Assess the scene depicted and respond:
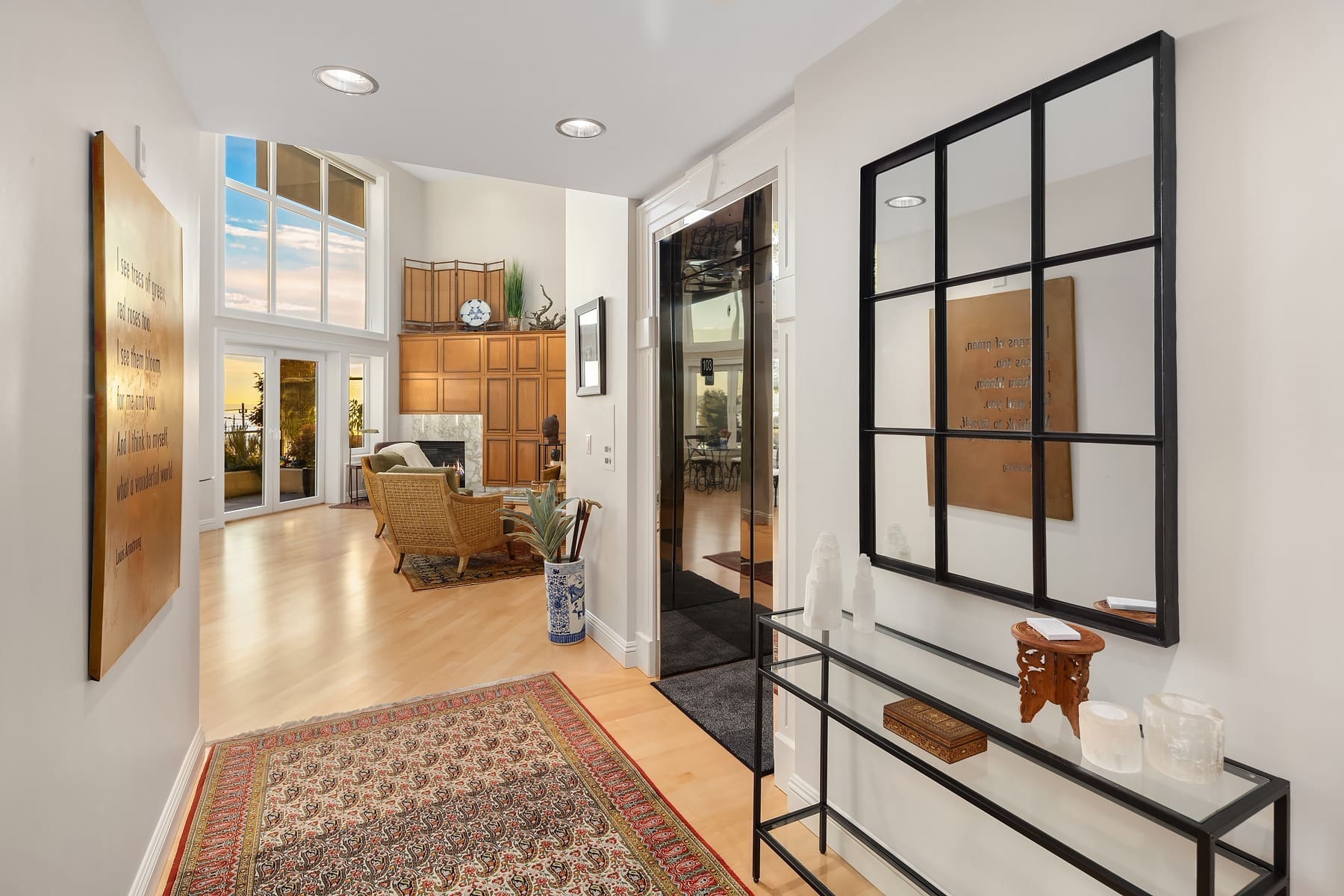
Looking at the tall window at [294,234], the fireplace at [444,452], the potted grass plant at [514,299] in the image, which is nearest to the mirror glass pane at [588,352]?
the tall window at [294,234]

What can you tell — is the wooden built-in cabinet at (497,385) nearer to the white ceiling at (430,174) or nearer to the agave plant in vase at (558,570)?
the white ceiling at (430,174)

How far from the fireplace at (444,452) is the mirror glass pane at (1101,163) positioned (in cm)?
902

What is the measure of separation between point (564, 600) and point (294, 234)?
6996 mm

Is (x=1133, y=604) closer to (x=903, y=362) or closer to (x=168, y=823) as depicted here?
(x=903, y=362)

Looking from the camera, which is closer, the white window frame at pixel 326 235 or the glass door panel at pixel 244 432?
the white window frame at pixel 326 235

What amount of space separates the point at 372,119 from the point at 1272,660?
114 inches

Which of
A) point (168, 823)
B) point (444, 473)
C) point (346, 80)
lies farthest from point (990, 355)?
point (444, 473)

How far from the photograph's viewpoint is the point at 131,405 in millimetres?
1553

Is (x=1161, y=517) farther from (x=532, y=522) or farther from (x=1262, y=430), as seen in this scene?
(x=532, y=522)

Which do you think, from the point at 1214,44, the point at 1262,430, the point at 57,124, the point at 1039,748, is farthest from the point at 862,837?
the point at 57,124

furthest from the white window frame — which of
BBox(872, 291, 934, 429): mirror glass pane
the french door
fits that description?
BBox(872, 291, 934, 429): mirror glass pane

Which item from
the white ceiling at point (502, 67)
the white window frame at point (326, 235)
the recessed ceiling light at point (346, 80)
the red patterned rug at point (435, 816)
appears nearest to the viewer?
the white ceiling at point (502, 67)

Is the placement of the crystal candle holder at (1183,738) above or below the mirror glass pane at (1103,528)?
below

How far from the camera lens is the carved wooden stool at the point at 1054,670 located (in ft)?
3.90
